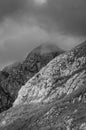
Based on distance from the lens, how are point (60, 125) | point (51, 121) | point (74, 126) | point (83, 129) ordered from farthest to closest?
point (51, 121)
point (60, 125)
point (74, 126)
point (83, 129)

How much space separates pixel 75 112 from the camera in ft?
604

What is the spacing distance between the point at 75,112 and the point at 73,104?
51.6ft

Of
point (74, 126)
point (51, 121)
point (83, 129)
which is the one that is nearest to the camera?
point (83, 129)

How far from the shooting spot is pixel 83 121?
16450 cm

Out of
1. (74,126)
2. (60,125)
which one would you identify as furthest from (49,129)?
(74,126)

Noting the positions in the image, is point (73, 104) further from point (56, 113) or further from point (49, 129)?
point (49, 129)

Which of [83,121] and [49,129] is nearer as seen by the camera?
[83,121]

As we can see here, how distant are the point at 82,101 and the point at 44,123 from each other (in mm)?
27290

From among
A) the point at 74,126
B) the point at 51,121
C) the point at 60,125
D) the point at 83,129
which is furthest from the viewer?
the point at 51,121

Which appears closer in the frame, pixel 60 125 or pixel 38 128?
pixel 60 125

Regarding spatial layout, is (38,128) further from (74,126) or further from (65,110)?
(74,126)

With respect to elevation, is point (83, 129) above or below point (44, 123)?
below

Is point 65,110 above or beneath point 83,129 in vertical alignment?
above

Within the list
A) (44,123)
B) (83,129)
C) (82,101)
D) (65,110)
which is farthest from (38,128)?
(83,129)
